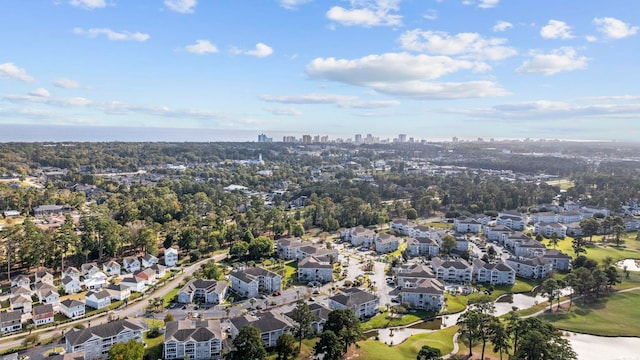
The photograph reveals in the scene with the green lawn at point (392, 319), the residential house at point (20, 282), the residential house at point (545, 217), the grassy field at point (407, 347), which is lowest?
the green lawn at point (392, 319)

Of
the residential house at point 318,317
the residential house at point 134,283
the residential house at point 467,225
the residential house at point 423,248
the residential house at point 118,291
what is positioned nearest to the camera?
the residential house at point 318,317

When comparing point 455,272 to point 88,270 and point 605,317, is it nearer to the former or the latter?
point 605,317

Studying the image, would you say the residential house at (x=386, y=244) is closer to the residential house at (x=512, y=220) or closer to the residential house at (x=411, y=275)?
the residential house at (x=411, y=275)

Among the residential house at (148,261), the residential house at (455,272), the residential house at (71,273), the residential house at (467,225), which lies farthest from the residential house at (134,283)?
the residential house at (467,225)

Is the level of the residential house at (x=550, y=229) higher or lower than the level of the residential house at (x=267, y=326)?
higher

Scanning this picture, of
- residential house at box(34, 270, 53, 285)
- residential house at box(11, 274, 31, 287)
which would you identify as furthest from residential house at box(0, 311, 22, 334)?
residential house at box(11, 274, 31, 287)
